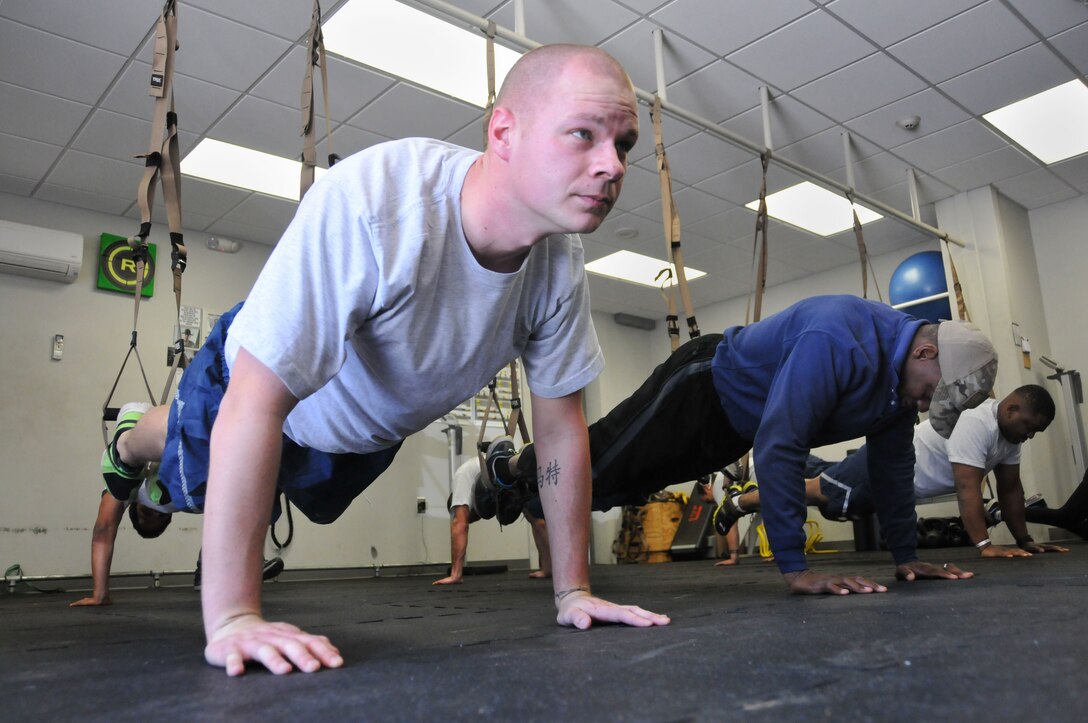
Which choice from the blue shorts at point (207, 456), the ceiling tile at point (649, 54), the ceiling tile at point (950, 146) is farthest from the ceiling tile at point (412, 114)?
the blue shorts at point (207, 456)

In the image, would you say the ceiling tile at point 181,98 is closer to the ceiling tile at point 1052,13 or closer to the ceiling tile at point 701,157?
the ceiling tile at point 701,157

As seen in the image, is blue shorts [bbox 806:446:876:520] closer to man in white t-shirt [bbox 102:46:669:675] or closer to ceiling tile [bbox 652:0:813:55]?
ceiling tile [bbox 652:0:813:55]

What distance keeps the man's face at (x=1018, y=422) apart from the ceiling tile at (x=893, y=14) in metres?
2.15

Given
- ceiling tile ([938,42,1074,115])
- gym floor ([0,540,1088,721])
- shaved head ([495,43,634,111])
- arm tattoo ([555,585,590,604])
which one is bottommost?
gym floor ([0,540,1088,721])

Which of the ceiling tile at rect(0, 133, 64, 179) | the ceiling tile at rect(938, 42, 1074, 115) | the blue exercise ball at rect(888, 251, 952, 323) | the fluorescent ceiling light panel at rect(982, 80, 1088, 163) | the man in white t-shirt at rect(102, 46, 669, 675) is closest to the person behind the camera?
the man in white t-shirt at rect(102, 46, 669, 675)

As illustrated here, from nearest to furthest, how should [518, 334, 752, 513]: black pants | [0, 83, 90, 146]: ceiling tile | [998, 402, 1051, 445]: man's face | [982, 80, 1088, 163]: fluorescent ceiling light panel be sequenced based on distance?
[518, 334, 752, 513]: black pants
[998, 402, 1051, 445]: man's face
[0, 83, 90, 146]: ceiling tile
[982, 80, 1088, 163]: fluorescent ceiling light panel

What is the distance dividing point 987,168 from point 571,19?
12.4ft

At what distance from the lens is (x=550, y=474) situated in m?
1.54

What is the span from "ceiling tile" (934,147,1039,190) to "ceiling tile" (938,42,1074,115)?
782 millimetres

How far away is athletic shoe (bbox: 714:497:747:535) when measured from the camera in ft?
14.3

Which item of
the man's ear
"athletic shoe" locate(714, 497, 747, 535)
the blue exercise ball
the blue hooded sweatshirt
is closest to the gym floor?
the blue hooded sweatshirt

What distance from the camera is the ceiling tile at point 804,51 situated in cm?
443

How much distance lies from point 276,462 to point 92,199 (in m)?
5.82

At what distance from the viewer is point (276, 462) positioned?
3.51 feet
